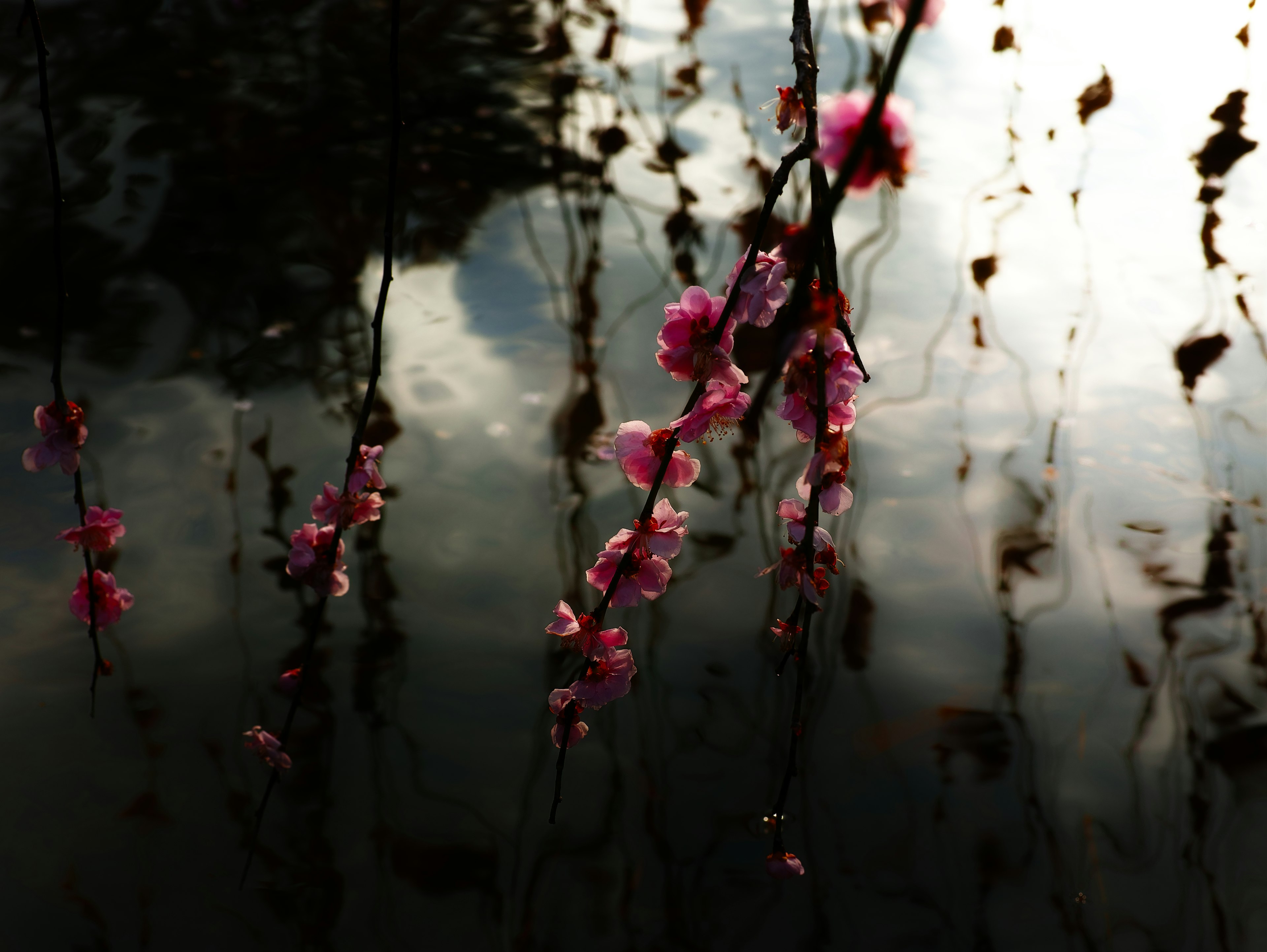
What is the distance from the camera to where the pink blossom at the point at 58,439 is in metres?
0.69

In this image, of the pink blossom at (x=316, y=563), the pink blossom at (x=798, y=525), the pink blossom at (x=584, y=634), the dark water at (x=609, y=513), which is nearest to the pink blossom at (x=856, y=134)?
the pink blossom at (x=798, y=525)

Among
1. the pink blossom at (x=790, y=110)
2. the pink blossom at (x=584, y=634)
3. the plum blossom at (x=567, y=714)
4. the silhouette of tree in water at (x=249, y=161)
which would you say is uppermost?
the silhouette of tree in water at (x=249, y=161)

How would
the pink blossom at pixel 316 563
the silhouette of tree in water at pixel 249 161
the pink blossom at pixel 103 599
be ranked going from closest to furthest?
1. the pink blossom at pixel 316 563
2. the pink blossom at pixel 103 599
3. the silhouette of tree in water at pixel 249 161

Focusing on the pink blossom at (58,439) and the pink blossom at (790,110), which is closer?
the pink blossom at (790,110)

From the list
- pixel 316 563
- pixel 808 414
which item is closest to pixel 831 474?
pixel 808 414

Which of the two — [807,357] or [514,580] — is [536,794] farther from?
[807,357]

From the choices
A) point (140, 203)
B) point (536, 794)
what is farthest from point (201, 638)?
point (140, 203)

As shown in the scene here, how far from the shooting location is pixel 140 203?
5.55 ft

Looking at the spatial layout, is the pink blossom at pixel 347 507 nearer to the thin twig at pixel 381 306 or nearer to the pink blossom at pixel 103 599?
the thin twig at pixel 381 306

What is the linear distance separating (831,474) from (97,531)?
0.60 meters

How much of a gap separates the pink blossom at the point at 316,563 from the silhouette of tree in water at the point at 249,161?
29.3 inches

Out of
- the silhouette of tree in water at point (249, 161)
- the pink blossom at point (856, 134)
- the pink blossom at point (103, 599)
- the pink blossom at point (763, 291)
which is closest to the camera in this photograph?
the pink blossom at point (856, 134)

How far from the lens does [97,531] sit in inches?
29.4

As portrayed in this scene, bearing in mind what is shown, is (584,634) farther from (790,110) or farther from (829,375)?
(790,110)
